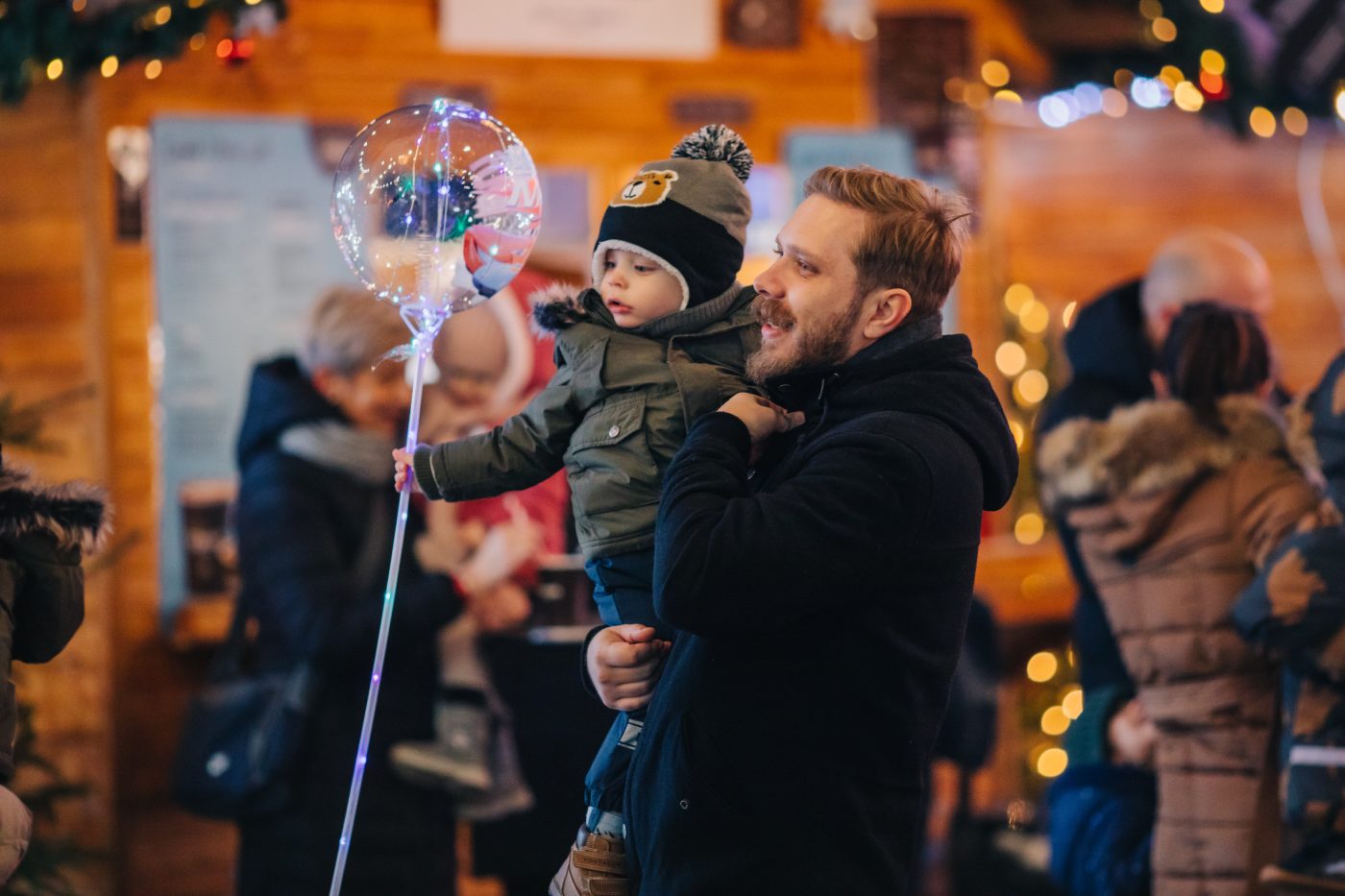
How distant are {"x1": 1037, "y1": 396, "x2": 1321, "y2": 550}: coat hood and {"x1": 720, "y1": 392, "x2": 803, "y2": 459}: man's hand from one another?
1287 millimetres

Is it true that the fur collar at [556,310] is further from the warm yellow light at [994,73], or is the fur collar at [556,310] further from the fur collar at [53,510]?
the warm yellow light at [994,73]

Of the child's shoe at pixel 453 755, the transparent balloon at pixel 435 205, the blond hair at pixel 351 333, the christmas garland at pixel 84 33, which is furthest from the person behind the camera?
the christmas garland at pixel 84 33

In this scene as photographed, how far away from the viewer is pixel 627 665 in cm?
202

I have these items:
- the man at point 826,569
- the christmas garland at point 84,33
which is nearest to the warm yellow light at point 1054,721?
the christmas garland at point 84,33

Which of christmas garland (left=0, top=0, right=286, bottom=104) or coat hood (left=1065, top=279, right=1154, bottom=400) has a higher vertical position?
christmas garland (left=0, top=0, right=286, bottom=104)

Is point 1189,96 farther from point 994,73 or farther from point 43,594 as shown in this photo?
point 43,594

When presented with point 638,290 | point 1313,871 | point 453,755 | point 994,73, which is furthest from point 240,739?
point 994,73

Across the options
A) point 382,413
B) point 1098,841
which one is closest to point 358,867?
point 382,413

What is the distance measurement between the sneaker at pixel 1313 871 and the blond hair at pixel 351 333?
6.85ft

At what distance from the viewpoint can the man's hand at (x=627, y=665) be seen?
2020 millimetres

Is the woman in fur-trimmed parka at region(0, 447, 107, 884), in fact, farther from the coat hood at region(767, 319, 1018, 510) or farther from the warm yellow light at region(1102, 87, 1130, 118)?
the warm yellow light at region(1102, 87, 1130, 118)

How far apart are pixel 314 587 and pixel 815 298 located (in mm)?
1684

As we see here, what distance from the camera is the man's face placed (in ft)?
6.33

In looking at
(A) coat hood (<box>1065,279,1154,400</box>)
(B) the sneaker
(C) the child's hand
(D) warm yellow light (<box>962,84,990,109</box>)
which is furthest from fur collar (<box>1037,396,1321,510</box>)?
(D) warm yellow light (<box>962,84,990,109</box>)
